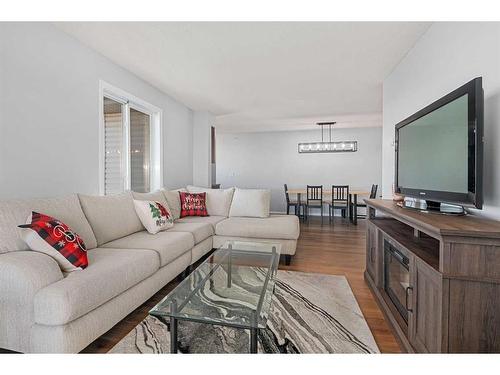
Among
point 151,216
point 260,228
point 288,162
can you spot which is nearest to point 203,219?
→ point 260,228

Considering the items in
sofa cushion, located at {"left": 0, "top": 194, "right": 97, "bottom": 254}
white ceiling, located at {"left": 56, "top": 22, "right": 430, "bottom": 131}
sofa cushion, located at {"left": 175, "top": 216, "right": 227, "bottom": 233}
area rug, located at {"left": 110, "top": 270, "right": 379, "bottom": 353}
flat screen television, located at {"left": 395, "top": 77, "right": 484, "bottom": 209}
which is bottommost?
area rug, located at {"left": 110, "top": 270, "right": 379, "bottom": 353}

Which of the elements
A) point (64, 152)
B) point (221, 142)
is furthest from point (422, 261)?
point (221, 142)

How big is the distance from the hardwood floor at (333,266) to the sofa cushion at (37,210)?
74 cm

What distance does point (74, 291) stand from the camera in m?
1.40

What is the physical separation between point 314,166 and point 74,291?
661cm

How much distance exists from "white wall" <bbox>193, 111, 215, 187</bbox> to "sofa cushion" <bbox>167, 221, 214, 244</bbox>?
1.94 meters

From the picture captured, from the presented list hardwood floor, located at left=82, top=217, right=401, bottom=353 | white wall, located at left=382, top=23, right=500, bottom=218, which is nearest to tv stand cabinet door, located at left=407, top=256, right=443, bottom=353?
hardwood floor, located at left=82, top=217, right=401, bottom=353

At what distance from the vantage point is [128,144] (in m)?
3.47

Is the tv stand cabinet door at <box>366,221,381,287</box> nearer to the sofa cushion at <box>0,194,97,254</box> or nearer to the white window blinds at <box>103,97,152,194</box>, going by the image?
the sofa cushion at <box>0,194,97,254</box>

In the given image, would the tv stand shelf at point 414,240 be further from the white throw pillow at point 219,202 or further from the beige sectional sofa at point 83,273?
the white throw pillow at point 219,202

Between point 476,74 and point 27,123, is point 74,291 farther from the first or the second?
point 476,74

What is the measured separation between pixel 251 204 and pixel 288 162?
154 inches

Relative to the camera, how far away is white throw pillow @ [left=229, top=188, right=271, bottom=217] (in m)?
3.79

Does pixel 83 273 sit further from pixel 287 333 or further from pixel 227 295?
pixel 287 333
